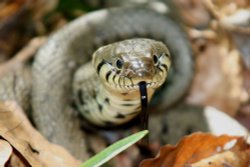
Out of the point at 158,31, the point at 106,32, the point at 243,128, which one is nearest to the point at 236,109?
the point at 243,128

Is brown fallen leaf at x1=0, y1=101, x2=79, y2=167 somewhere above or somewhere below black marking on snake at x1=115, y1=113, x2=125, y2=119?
above

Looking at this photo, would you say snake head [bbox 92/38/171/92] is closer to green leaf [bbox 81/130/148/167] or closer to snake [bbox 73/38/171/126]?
snake [bbox 73/38/171/126]

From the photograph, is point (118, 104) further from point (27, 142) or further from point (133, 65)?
point (27, 142)

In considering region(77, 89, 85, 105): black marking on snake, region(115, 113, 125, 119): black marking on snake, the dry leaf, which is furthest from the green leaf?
the dry leaf

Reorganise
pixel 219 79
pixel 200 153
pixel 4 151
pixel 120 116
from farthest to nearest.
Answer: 1. pixel 219 79
2. pixel 120 116
3. pixel 200 153
4. pixel 4 151

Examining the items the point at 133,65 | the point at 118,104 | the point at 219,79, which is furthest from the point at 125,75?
the point at 219,79

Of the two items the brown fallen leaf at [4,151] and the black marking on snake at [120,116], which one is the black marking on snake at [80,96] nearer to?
the black marking on snake at [120,116]
